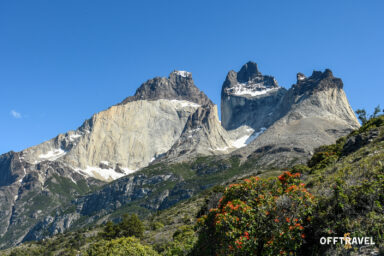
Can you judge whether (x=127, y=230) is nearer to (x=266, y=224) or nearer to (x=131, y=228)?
(x=131, y=228)

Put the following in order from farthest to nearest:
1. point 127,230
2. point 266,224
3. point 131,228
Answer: point 127,230 < point 131,228 < point 266,224

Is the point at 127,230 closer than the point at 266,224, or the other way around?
the point at 266,224

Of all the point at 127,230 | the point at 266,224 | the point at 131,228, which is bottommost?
the point at 266,224

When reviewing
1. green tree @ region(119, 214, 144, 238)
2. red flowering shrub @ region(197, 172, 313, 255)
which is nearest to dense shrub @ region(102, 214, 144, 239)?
green tree @ region(119, 214, 144, 238)

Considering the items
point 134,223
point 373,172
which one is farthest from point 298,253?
point 134,223

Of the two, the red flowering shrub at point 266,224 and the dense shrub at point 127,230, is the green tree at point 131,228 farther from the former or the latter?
the red flowering shrub at point 266,224

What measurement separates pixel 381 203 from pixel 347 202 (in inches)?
72.6

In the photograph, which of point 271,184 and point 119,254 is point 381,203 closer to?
point 271,184

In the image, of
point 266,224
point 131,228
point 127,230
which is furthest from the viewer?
point 127,230

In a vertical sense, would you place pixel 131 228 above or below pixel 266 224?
above

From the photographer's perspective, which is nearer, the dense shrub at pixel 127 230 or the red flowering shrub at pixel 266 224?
the red flowering shrub at pixel 266 224

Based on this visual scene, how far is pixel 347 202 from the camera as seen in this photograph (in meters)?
20.9

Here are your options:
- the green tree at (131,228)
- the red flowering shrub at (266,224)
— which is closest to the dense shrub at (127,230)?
the green tree at (131,228)

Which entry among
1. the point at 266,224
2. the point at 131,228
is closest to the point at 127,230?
the point at 131,228
